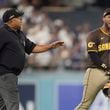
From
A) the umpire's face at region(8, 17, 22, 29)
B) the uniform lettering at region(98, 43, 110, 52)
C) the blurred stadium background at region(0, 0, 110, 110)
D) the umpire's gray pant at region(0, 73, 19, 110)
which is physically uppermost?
the umpire's face at region(8, 17, 22, 29)

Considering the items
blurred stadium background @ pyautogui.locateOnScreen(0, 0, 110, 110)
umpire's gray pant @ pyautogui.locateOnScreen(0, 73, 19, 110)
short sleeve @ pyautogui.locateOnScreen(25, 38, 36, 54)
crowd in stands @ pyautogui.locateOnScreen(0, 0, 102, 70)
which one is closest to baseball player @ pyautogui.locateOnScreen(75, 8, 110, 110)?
short sleeve @ pyautogui.locateOnScreen(25, 38, 36, 54)

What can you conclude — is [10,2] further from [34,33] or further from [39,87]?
[39,87]

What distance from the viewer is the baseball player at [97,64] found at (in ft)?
35.1

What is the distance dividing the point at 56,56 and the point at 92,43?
4.22 metres

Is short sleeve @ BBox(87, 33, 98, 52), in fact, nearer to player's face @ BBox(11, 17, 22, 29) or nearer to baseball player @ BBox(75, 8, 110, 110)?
baseball player @ BBox(75, 8, 110, 110)

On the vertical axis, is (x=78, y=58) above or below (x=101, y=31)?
below

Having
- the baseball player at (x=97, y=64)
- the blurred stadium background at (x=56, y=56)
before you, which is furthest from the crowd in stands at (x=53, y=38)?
the baseball player at (x=97, y=64)

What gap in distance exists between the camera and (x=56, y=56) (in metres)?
14.9

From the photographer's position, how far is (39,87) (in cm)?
1407

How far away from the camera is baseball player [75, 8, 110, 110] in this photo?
10.7 metres

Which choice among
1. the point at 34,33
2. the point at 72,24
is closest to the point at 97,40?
the point at 34,33

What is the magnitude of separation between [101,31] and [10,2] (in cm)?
655

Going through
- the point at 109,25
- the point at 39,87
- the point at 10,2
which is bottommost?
the point at 39,87

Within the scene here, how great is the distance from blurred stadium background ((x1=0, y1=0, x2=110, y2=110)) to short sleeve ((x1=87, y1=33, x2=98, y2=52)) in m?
3.15
